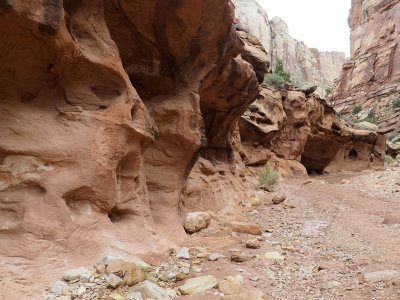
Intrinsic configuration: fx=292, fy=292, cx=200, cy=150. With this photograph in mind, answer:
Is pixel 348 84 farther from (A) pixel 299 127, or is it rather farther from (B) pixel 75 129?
(B) pixel 75 129

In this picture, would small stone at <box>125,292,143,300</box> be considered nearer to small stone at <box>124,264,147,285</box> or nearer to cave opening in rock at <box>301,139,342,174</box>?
small stone at <box>124,264,147,285</box>

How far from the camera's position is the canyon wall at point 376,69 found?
36.3 metres

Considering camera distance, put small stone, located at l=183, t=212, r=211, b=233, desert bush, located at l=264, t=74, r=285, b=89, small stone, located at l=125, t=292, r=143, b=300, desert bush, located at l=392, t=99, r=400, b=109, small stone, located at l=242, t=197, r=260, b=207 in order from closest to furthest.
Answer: small stone, located at l=125, t=292, r=143, b=300 < small stone, located at l=183, t=212, r=211, b=233 < small stone, located at l=242, t=197, r=260, b=207 < desert bush, located at l=264, t=74, r=285, b=89 < desert bush, located at l=392, t=99, r=400, b=109

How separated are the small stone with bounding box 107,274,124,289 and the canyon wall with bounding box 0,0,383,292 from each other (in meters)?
0.48

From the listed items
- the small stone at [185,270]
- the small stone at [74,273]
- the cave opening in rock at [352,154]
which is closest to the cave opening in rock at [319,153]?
the cave opening in rock at [352,154]

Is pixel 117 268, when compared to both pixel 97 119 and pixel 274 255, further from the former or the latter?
pixel 274 255

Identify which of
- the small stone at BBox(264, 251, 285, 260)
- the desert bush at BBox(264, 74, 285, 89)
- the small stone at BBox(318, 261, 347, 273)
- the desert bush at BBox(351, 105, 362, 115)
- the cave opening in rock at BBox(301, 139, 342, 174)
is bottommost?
the small stone at BBox(264, 251, 285, 260)

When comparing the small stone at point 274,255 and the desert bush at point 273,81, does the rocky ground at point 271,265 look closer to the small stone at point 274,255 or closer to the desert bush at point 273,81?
the small stone at point 274,255

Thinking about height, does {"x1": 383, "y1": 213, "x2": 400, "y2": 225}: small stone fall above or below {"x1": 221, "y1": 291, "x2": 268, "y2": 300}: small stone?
above

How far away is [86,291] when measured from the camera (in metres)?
2.44

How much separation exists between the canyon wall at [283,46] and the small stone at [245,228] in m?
55.8

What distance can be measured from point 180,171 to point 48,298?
3590 millimetres

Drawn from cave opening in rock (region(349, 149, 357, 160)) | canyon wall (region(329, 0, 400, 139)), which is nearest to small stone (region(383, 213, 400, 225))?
cave opening in rock (region(349, 149, 357, 160))

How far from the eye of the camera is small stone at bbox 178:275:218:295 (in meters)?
2.66
